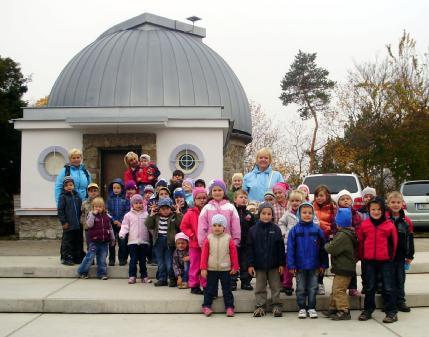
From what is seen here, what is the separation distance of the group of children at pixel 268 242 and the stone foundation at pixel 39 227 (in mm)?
6467

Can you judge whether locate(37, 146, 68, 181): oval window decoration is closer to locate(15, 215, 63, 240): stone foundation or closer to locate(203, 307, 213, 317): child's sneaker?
locate(15, 215, 63, 240): stone foundation

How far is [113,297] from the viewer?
6.34m

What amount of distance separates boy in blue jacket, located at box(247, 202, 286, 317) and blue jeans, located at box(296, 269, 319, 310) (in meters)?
0.23

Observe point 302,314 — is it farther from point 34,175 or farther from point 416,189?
point 34,175

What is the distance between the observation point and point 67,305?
619cm

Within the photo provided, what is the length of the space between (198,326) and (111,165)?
373 inches

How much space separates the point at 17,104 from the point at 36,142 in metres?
5.80

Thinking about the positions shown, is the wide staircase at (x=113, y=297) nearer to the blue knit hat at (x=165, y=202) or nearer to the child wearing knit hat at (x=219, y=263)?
the child wearing knit hat at (x=219, y=263)

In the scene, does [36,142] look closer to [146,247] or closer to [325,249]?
[146,247]

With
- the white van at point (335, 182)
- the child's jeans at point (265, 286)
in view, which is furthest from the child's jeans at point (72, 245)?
the white van at point (335, 182)

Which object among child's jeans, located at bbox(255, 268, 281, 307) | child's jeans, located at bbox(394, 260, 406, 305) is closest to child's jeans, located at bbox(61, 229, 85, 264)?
child's jeans, located at bbox(255, 268, 281, 307)

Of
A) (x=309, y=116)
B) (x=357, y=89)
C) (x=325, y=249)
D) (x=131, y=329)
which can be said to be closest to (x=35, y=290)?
(x=131, y=329)

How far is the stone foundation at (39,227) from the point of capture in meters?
13.7

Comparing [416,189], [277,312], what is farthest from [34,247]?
[416,189]
